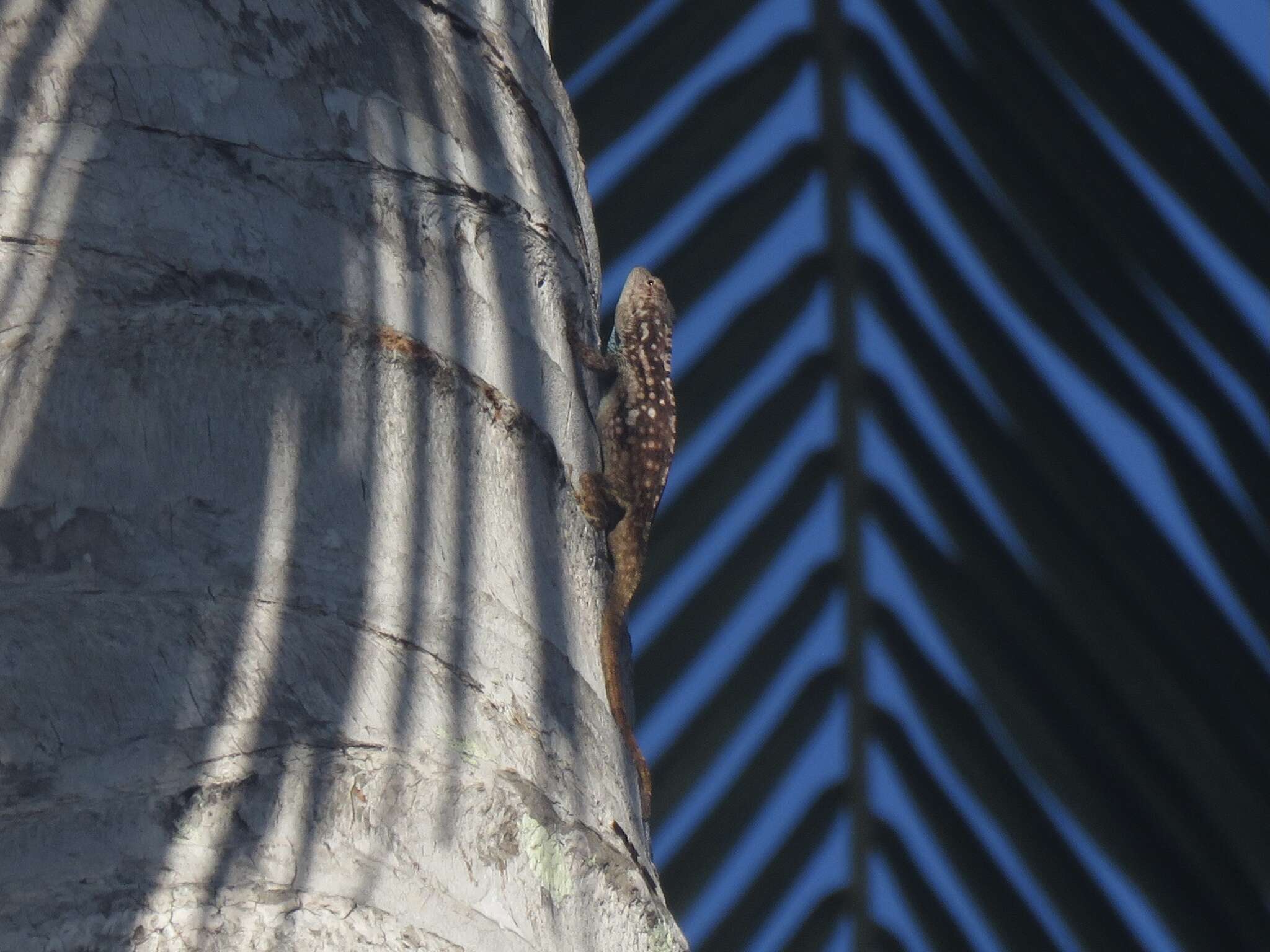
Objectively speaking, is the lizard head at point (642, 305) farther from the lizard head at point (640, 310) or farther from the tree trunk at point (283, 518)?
the tree trunk at point (283, 518)

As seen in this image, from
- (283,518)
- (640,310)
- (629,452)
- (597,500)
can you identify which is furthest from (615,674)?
(640,310)

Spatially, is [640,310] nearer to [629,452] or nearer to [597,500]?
[629,452]

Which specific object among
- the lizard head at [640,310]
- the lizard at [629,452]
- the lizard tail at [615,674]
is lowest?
the lizard head at [640,310]

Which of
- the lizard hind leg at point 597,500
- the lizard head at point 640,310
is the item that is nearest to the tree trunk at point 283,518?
the lizard hind leg at point 597,500

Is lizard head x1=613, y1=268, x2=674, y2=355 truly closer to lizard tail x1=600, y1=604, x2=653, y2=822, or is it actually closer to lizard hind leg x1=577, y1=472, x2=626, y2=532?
lizard hind leg x1=577, y1=472, x2=626, y2=532

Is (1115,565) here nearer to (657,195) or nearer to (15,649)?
(657,195)

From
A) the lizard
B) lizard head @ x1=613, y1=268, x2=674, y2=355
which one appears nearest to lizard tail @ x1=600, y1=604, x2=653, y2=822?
the lizard
